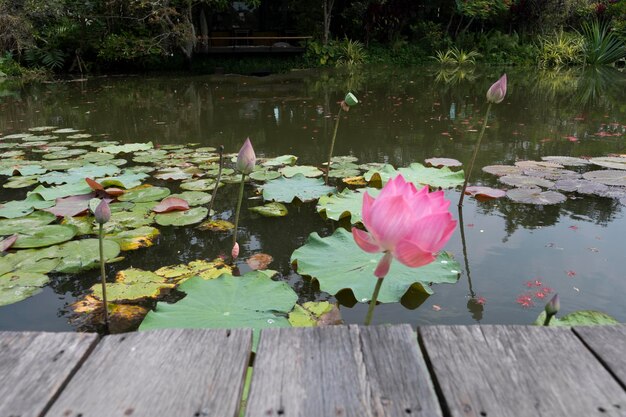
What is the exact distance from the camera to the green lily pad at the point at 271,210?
2457 mm

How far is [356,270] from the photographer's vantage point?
5.70 ft

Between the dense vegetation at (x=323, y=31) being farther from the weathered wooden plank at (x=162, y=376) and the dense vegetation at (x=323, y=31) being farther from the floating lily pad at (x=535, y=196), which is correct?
the weathered wooden plank at (x=162, y=376)

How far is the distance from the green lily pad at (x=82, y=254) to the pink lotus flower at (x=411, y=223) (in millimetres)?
1461

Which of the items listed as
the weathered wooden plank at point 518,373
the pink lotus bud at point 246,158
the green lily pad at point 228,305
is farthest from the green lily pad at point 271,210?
the weathered wooden plank at point 518,373

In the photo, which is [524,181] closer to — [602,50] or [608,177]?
[608,177]

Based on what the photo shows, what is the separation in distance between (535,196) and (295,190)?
4.14ft

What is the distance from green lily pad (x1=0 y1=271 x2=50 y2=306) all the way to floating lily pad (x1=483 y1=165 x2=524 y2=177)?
250 cm

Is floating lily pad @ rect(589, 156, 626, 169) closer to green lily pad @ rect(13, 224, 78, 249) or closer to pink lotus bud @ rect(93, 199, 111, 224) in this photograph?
pink lotus bud @ rect(93, 199, 111, 224)

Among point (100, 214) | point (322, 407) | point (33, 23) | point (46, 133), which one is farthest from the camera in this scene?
point (33, 23)

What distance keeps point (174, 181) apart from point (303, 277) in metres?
1.45

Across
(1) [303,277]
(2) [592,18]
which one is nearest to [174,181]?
(1) [303,277]

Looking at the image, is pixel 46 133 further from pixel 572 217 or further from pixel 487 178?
pixel 572 217

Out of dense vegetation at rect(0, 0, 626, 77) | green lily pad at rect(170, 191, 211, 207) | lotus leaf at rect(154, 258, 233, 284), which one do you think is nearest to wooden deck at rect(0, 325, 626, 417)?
lotus leaf at rect(154, 258, 233, 284)

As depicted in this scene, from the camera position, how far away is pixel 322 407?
69 cm
